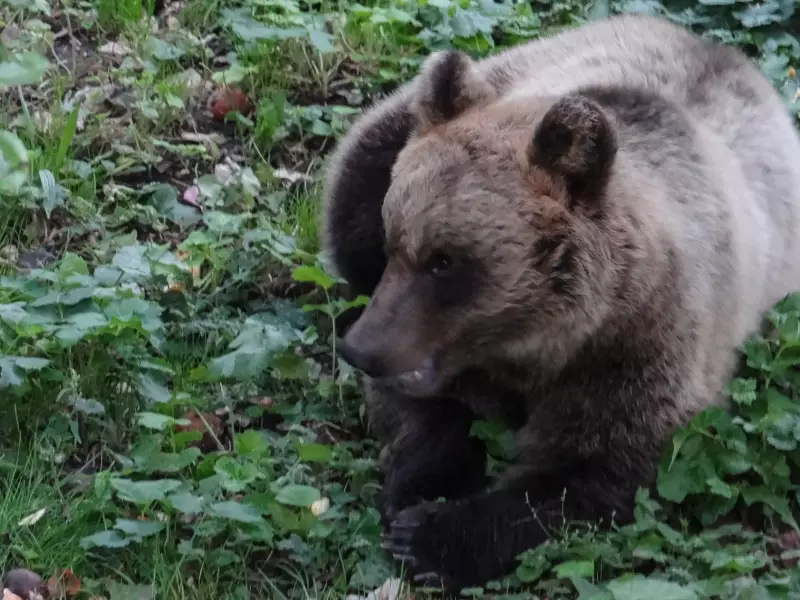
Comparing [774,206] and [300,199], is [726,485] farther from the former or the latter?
[300,199]

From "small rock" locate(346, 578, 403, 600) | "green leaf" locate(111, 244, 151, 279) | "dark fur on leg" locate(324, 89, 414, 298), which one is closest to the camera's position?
"small rock" locate(346, 578, 403, 600)

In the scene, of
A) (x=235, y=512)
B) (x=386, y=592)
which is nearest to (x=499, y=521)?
(x=386, y=592)

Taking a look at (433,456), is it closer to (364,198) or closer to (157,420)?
(157,420)

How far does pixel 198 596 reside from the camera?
2.89 m

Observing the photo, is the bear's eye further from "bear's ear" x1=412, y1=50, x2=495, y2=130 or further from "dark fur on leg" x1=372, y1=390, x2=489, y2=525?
"dark fur on leg" x1=372, y1=390, x2=489, y2=525

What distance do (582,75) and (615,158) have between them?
96 cm

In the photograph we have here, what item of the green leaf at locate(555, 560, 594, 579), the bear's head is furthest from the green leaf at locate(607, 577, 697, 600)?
the bear's head

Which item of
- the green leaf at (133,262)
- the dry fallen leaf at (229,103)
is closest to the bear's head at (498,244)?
the green leaf at (133,262)

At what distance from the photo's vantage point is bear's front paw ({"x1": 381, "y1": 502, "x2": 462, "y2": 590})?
308cm

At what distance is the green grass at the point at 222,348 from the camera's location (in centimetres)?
297

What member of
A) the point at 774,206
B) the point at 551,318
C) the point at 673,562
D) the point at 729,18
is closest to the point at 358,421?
the point at 551,318

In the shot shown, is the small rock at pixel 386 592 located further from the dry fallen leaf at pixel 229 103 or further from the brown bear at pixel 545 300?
the dry fallen leaf at pixel 229 103

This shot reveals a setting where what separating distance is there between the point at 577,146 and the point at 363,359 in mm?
778

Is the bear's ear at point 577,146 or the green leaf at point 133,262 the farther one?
the green leaf at point 133,262
